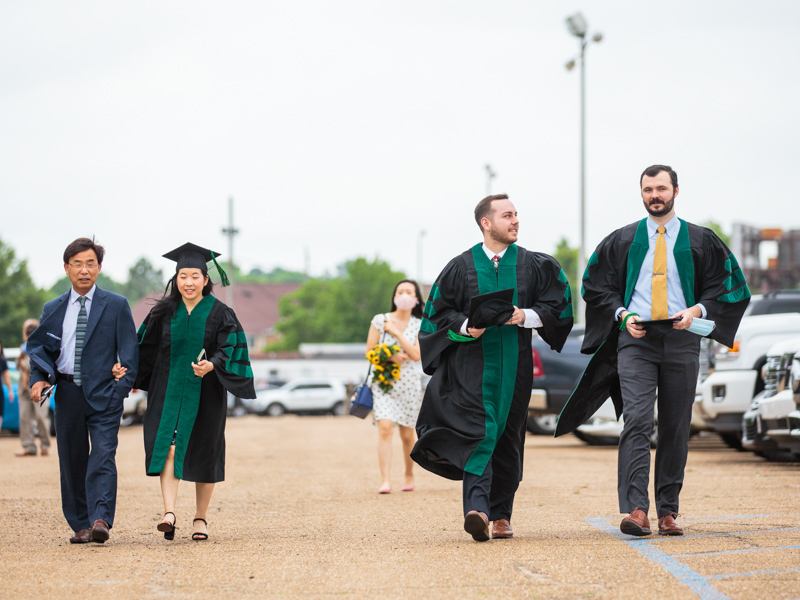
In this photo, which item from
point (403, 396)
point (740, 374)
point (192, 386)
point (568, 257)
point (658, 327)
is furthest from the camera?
point (568, 257)

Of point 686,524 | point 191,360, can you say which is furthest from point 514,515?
point 191,360

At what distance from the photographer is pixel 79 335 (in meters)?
6.80

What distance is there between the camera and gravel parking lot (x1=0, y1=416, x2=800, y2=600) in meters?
4.91

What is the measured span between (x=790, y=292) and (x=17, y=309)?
5333 centimetres

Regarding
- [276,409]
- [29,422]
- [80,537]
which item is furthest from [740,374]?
[276,409]

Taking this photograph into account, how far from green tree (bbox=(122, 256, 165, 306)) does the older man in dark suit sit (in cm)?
15275

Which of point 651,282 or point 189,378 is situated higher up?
point 651,282

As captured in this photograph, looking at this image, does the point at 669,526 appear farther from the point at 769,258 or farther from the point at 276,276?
the point at 276,276

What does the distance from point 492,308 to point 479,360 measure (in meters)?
0.36

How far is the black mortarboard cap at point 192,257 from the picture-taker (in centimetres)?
687

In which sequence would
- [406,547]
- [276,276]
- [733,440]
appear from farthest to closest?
1. [276,276]
2. [733,440]
3. [406,547]

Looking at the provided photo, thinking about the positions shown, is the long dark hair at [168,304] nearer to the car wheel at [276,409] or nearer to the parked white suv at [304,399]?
the parked white suv at [304,399]

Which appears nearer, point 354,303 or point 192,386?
point 192,386

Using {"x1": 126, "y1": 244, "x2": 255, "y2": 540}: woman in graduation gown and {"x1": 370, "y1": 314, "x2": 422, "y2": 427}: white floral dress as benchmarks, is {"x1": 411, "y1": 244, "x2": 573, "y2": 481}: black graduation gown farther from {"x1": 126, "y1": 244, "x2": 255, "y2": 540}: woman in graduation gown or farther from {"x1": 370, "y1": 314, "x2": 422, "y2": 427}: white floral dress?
{"x1": 370, "y1": 314, "x2": 422, "y2": 427}: white floral dress
